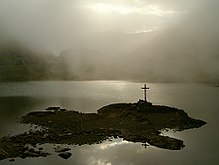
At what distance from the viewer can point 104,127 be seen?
1823 inches

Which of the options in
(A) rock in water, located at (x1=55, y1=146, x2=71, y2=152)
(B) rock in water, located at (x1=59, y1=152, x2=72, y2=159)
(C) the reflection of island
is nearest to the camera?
(B) rock in water, located at (x1=59, y1=152, x2=72, y2=159)

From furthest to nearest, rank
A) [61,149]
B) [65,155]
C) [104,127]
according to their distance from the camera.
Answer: [104,127] → [61,149] → [65,155]

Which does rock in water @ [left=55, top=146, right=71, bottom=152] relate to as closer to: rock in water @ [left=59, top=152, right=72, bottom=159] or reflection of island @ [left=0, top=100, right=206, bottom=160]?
rock in water @ [left=59, top=152, right=72, bottom=159]

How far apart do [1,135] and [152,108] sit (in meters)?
26.0

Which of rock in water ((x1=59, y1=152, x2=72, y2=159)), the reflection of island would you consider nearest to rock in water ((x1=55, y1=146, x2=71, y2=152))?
rock in water ((x1=59, y1=152, x2=72, y2=159))

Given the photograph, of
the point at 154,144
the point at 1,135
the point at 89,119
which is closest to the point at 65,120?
the point at 89,119

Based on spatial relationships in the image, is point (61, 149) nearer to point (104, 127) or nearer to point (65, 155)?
point (65, 155)

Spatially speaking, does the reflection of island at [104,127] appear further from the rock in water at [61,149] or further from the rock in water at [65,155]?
the rock in water at [65,155]

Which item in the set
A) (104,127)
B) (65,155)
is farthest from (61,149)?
(104,127)

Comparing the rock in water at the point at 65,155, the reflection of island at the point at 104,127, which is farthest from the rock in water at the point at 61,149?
the reflection of island at the point at 104,127

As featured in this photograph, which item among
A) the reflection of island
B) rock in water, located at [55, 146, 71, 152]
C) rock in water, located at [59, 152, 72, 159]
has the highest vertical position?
the reflection of island

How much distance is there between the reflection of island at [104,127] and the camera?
3725cm

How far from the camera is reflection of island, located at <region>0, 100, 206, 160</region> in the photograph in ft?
122

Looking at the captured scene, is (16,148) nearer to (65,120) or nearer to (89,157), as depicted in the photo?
(89,157)
